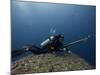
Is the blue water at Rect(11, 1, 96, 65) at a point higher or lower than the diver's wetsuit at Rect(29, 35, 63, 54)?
higher

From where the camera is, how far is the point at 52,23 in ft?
6.98

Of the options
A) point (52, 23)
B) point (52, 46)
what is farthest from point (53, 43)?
point (52, 23)

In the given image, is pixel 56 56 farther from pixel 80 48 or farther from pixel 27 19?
pixel 27 19

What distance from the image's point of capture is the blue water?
2.00 meters

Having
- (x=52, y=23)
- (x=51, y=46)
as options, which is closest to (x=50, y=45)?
(x=51, y=46)

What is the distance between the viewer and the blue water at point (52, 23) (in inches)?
78.8

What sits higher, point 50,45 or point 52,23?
point 52,23

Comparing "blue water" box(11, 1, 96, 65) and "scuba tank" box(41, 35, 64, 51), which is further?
"scuba tank" box(41, 35, 64, 51)

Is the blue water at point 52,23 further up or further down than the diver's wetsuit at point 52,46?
further up

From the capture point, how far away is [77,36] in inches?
87.7

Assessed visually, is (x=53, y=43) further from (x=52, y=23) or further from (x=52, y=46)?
(x=52, y=23)

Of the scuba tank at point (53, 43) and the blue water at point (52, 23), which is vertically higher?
the blue water at point (52, 23)

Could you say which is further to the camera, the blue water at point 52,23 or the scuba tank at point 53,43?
the scuba tank at point 53,43

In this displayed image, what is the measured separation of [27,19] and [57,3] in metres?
0.45
